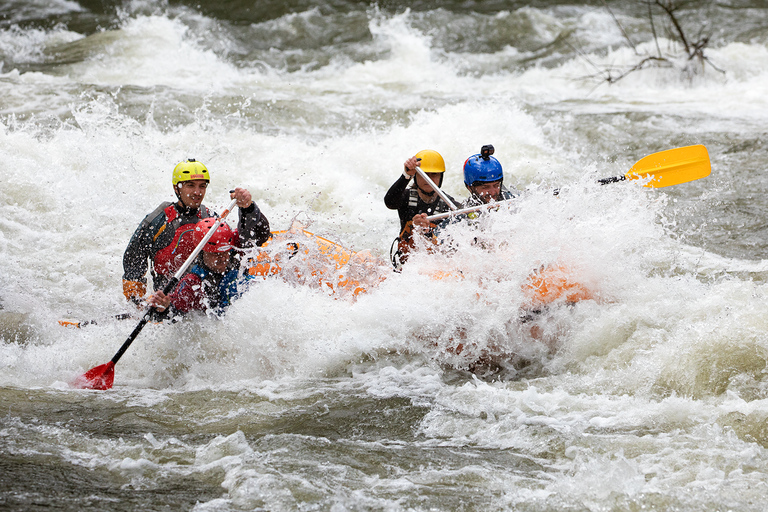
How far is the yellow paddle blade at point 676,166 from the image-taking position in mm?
5938

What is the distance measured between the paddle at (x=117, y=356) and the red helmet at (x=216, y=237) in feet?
0.24

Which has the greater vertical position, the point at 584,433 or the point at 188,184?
the point at 188,184

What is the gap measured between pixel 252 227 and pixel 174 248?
701 mm

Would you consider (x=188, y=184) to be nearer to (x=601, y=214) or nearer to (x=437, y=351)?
(x=437, y=351)

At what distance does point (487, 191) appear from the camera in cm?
556

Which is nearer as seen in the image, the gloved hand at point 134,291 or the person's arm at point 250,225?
the person's arm at point 250,225

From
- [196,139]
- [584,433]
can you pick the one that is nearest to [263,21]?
[196,139]

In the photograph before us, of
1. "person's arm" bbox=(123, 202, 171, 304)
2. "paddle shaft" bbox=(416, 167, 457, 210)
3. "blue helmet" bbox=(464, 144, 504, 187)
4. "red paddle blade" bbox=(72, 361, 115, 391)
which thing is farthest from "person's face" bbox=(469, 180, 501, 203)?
"red paddle blade" bbox=(72, 361, 115, 391)

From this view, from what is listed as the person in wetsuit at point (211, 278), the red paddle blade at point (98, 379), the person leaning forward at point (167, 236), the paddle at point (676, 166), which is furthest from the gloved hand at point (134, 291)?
the paddle at point (676, 166)

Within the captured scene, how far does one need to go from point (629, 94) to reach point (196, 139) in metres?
6.95

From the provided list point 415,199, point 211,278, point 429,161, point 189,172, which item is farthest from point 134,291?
point 429,161

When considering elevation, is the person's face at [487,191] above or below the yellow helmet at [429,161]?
below

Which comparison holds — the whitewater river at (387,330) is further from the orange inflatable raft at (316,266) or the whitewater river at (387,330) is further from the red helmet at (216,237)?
the red helmet at (216,237)

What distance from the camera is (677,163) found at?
5.99 meters
